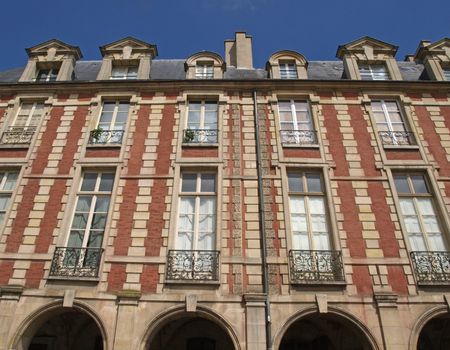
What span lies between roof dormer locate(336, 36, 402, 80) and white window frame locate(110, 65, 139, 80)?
6367mm

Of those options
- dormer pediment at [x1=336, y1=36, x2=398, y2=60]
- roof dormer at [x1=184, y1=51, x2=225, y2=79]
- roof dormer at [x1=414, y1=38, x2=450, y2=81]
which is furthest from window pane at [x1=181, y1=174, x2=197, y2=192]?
roof dormer at [x1=414, y1=38, x2=450, y2=81]

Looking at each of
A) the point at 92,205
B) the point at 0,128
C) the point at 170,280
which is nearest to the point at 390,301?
the point at 170,280

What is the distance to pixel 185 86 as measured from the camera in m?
10.1

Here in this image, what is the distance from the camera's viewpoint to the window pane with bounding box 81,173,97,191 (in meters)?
8.51

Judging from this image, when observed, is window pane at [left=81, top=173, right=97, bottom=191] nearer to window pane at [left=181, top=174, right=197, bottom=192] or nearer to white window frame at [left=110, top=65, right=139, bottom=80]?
window pane at [left=181, top=174, right=197, bottom=192]

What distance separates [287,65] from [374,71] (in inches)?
103

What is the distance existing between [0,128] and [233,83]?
6.34 metres

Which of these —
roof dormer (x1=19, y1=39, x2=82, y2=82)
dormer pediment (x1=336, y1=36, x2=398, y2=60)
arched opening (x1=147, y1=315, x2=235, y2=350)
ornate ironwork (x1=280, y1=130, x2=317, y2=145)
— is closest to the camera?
arched opening (x1=147, y1=315, x2=235, y2=350)

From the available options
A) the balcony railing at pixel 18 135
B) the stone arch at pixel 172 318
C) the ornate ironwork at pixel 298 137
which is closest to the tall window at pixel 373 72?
the ornate ironwork at pixel 298 137

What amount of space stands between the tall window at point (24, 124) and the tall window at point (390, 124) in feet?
29.7

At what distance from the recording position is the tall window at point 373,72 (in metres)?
10.8

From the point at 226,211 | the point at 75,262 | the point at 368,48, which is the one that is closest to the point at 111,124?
the point at 75,262

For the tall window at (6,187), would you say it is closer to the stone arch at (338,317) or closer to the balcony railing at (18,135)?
the balcony railing at (18,135)

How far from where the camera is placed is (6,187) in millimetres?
8617
